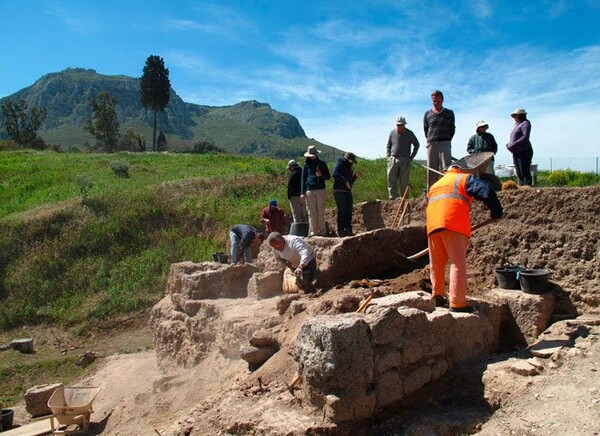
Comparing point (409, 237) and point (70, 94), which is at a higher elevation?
point (70, 94)

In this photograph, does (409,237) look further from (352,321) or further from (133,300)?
(133,300)

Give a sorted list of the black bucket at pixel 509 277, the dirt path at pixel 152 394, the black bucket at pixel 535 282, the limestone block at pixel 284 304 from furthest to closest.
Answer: the dirt path at pixel 152 394 < the limestone block at pixel 284 304 < the black bucket at pixel 509 277 < the black bucket at pixel 535 282

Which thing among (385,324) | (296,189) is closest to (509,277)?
(385,324)

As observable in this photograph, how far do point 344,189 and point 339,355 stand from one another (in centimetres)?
469

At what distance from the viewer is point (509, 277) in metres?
5.85

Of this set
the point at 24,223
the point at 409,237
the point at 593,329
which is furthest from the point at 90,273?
the point at 593,329

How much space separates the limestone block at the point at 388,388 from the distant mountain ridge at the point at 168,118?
228ft

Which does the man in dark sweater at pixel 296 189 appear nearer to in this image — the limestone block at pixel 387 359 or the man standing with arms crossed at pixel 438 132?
the man standing with arms crossed at pixel 438 132

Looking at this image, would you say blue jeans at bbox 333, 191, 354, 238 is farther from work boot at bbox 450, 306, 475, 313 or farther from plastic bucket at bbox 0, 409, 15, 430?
plastic bucket at bbox 0, 409, 15, 430

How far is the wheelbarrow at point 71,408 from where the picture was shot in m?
7.59

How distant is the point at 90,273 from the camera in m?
14.9

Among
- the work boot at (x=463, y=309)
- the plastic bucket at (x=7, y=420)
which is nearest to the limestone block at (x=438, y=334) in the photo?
the work boot at (x=463, y=309)

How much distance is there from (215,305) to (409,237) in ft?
9.28

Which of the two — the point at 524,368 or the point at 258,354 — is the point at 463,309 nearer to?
the point at 524,368
